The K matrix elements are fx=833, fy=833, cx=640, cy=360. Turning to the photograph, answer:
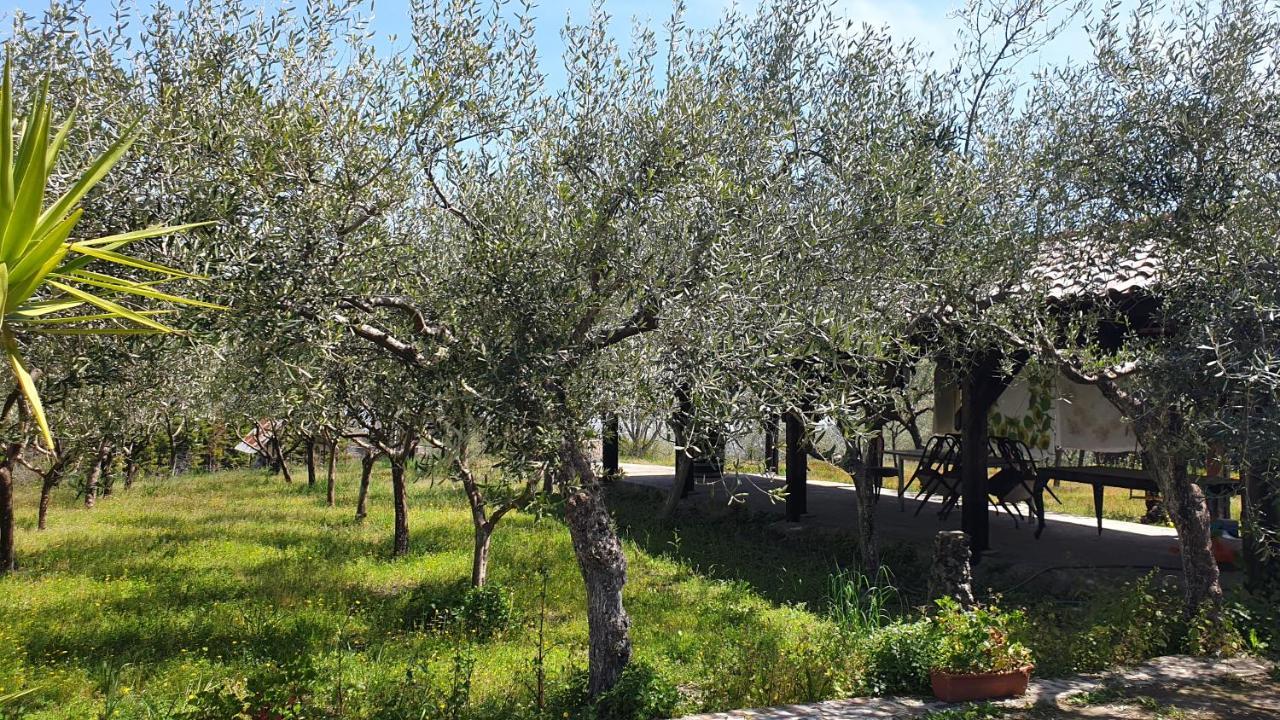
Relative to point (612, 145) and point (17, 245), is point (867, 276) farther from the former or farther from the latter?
point (17, 245)

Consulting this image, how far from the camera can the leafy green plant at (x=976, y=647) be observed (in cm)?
655

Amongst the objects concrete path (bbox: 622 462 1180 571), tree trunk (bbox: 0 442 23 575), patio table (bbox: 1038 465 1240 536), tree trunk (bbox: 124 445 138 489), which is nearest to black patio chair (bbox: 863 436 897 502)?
concrete path (bbox: 622 462 1180 571)

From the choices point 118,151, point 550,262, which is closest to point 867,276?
point 550,262

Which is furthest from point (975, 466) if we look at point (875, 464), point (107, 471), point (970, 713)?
point (107, 471)

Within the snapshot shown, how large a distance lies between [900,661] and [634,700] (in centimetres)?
237

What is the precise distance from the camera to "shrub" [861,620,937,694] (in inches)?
265

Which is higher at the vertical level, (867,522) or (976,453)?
(976,453)

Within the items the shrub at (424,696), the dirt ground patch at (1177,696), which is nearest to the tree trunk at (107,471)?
the shrub at (424,696)

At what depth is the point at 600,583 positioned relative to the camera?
6.33 metres

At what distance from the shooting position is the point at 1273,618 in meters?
8.28

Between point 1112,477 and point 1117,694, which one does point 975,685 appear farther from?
point 1112,477

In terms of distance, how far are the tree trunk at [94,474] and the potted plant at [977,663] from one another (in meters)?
17.4

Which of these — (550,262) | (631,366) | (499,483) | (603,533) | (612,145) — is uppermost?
(612,145)

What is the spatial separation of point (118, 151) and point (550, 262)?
2545 millimetres
